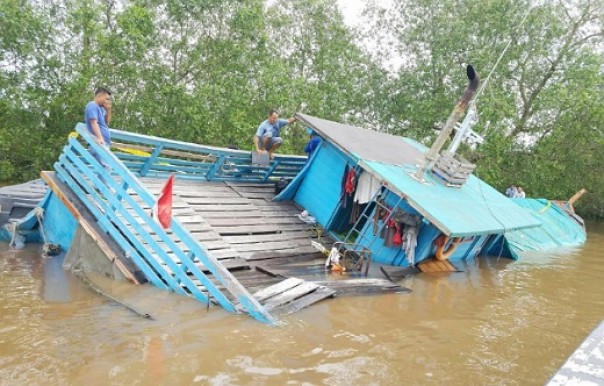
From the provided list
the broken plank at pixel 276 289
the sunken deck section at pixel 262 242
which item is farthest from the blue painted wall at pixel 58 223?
the broken plank at pixel 276 289

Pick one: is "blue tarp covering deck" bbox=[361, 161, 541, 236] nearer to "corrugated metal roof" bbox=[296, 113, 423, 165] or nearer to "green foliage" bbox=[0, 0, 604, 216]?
"corrugated metal roof" bbox=[296, 113, 423, 165]

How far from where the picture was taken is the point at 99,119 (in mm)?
6648

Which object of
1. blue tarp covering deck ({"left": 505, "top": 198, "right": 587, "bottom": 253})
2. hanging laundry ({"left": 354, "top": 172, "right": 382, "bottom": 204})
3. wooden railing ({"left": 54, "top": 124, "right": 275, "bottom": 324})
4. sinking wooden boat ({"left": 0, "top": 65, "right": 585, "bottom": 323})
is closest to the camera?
wooden railing ({"left": 54, "top": 124, "right": 275, "bottom": 324})

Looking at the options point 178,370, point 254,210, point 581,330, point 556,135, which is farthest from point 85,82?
point 556,135

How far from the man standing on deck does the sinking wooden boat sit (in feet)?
0.45

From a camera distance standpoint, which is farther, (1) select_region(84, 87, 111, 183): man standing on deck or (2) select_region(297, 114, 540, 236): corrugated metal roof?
(2) select_region(297, 114, 540, 236): corrugated metal roof

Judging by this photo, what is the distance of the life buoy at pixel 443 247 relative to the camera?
8.48 meters

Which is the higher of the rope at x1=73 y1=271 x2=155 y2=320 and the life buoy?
the life buoy

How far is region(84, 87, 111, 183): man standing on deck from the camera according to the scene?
21.0 ft

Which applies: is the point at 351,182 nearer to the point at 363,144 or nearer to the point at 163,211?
the point at 363,144

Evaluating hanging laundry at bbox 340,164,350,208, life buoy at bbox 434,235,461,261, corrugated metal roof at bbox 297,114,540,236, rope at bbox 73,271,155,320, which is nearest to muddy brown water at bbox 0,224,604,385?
rope at bbox 73,271,155,320

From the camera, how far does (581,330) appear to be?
213 inches

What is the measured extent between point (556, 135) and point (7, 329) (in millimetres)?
20208

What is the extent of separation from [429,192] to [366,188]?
117 centimetres
